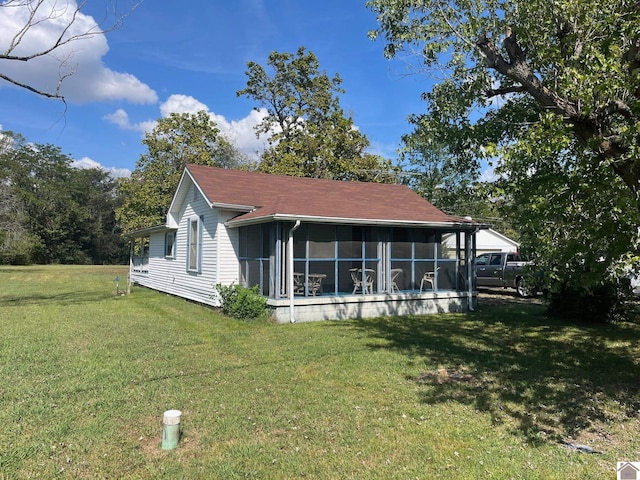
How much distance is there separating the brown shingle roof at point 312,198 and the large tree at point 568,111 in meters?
4.29

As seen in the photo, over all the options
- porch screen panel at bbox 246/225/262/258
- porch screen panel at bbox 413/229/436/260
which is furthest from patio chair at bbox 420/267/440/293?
porch screen panel at bbox 246/225/262/258

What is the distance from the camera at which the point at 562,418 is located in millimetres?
4988

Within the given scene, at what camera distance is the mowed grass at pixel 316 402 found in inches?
154

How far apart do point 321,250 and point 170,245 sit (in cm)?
877

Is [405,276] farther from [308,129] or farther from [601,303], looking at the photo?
[308,129]

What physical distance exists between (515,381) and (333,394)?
8.59 ft

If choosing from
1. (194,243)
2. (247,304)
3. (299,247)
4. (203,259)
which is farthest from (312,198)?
(194,243)

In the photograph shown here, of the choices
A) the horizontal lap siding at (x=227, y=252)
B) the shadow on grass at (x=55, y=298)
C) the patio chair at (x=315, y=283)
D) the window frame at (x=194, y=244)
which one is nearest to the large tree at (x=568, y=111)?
the patio chair at (x=315, y=283)

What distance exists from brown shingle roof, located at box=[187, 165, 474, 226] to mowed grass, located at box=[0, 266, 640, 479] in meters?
3.18

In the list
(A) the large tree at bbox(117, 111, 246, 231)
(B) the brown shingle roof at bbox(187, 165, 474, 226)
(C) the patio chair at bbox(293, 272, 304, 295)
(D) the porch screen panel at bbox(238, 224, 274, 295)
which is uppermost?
(A) the large tree at bbox(117, 111, 246, 231)

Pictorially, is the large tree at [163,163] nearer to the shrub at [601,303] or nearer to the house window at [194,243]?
the house window at [194,243]

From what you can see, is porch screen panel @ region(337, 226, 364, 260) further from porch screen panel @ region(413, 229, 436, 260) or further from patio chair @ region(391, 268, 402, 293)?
porch screen panel @ region(413, 229, 436, 260)

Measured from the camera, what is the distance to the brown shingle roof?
12.0 m

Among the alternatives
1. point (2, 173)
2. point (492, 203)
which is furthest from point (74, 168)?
point (492, 203)
